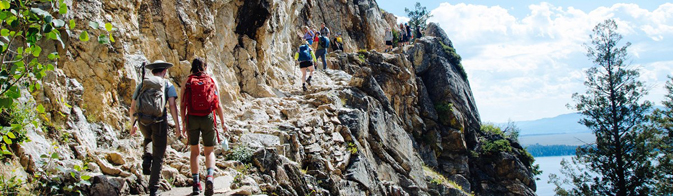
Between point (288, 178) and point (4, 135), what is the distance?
224 inches

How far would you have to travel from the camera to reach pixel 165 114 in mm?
6547

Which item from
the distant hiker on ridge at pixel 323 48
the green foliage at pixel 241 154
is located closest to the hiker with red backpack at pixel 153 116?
the green foliage at pixel 241 154

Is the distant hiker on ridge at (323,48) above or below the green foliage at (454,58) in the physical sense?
below

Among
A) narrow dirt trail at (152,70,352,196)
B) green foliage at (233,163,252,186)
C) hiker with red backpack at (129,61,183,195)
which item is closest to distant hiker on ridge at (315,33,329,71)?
narrow dirt trail at (152,70,352,196)

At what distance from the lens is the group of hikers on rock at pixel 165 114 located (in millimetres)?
6301

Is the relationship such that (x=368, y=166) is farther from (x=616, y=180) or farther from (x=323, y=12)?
(x=323, y=12)

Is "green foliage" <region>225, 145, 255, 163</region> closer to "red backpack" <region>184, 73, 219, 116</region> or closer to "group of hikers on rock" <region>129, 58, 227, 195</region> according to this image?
"group of hikers on rock" <region>129, 58, 227, 195</region>

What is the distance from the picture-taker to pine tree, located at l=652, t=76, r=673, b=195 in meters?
23.2

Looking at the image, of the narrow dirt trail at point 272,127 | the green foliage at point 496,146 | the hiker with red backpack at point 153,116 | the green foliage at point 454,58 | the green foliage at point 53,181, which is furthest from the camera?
the green foliage at point 454,58

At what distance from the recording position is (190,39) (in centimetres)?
1289

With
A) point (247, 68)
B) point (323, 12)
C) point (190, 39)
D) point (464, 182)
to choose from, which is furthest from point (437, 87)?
point (190, 39)

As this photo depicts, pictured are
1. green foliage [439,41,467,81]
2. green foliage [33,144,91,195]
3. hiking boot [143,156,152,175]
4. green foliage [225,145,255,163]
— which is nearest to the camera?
green foliage [33,144,91,195]

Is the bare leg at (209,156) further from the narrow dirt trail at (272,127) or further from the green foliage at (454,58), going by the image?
the green foliage at (454,58)

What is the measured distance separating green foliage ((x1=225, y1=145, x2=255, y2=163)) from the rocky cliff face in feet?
0.64
